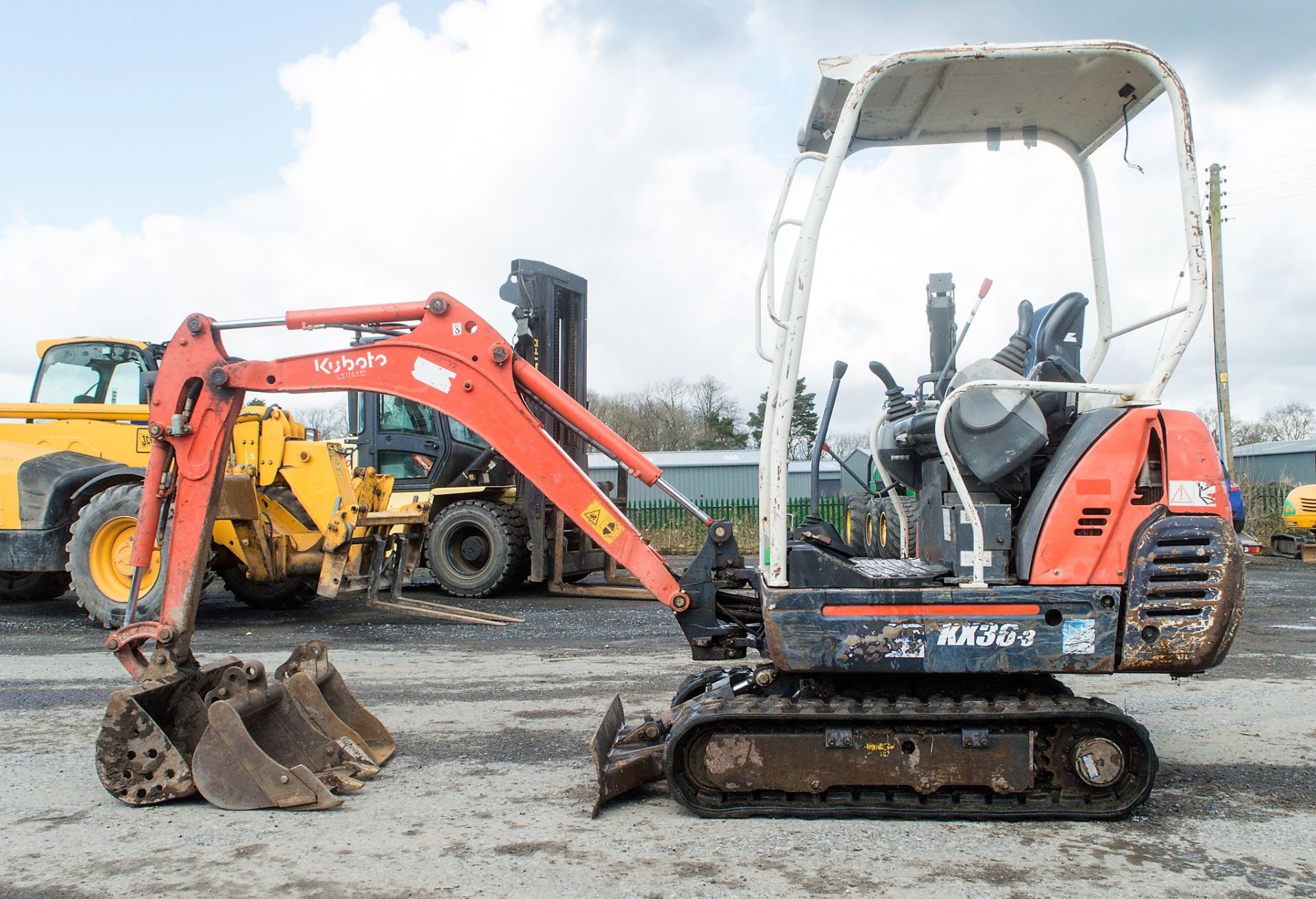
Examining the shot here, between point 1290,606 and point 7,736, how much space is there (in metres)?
12.0

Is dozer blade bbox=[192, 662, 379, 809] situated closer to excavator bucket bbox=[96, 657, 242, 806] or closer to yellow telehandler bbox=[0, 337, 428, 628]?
excavator bucket bbox=[96, 657, 242, 806]

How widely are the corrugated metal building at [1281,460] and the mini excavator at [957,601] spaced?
31.9 m

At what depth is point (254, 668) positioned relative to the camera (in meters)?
4.88

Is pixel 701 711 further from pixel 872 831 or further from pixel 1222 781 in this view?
pixel 1222 781

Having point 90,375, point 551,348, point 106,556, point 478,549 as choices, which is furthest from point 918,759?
point 90,375

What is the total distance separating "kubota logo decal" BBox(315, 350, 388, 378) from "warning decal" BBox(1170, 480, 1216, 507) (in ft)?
11.8

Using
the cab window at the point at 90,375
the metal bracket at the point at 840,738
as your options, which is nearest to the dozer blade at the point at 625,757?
the metal bracket at the point at 840,738

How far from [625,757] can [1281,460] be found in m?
36.9

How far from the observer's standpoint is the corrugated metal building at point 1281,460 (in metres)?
32.5

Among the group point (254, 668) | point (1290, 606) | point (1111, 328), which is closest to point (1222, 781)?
point (1111, 328)

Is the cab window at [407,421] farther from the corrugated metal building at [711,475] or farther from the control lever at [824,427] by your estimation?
the corrugated metal building at [711,475]

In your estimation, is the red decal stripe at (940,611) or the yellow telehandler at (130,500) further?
the yellow telehandler at (130,500)

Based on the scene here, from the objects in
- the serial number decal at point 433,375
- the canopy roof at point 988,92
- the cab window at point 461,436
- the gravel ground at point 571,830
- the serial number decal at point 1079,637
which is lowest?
the gravel ground at point 571,830

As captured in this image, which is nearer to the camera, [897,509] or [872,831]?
[872,831]
